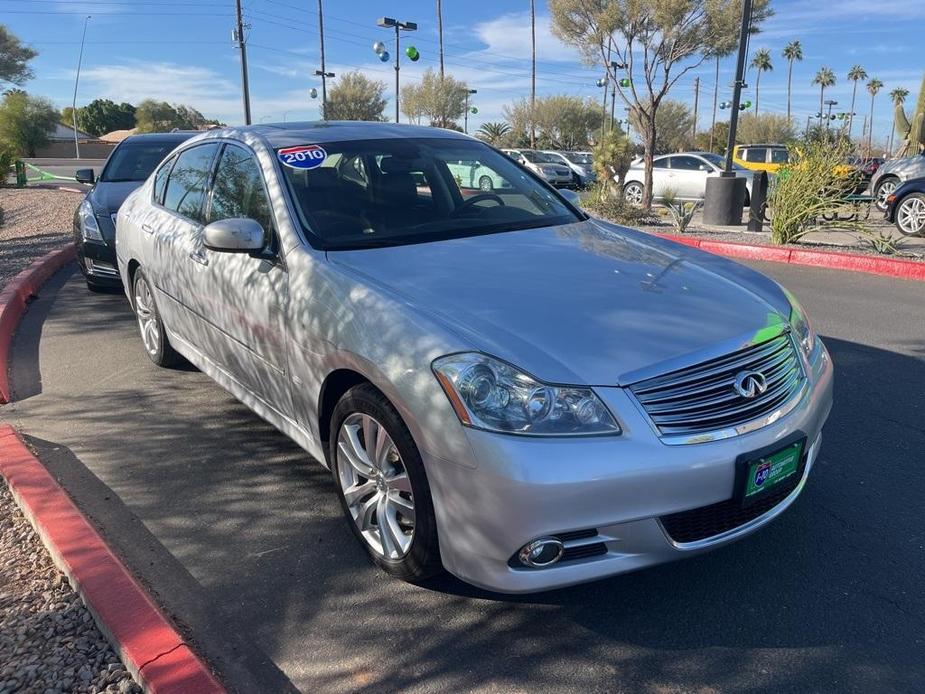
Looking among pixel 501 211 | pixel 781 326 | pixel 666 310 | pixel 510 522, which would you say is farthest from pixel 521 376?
pixel 501 211

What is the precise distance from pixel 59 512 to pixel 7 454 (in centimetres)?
85

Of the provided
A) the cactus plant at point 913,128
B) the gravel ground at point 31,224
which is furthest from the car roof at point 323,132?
the cactus plant at point 913,128

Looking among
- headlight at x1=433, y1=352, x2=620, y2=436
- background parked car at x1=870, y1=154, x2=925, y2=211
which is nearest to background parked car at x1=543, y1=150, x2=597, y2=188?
background parked car at x1=870, y1=154, x2=925, y2=211

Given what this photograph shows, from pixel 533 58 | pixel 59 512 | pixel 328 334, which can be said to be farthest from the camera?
pixel 533 58

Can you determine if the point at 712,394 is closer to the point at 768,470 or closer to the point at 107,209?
the point at 768,470

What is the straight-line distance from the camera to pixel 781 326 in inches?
114

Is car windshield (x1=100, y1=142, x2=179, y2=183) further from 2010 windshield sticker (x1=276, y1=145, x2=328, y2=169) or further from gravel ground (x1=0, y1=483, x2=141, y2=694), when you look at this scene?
gravel ground (x1=0, y1=483, x2=141, y2=694)

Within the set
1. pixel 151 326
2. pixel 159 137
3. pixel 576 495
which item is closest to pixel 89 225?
pixel 159 137

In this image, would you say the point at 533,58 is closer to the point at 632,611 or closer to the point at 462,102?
the point at 462,102

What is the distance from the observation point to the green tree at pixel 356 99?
55772 mm

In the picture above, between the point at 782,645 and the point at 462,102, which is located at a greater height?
the point at 462,102

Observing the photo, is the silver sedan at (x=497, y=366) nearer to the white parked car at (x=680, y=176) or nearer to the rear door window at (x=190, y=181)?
the rear door window at (x=190, y=181)

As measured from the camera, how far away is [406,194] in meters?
3.85

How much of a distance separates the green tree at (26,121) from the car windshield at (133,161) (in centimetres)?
5542
